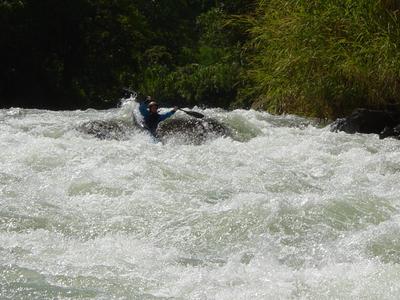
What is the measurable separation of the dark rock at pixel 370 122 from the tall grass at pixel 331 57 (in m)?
0.52

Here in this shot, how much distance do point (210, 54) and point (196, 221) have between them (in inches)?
578

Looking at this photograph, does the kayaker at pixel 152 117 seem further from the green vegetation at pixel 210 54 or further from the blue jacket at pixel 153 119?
the green vegetation at pixel 210 54

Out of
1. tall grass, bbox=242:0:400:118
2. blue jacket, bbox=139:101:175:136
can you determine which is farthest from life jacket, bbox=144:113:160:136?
tall grass, bbox=242:0:400:118

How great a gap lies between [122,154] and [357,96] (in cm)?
486

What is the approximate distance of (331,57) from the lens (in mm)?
11508

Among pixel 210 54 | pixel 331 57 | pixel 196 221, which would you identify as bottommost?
pixel 210 54

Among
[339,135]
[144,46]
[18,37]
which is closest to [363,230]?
[339,135]

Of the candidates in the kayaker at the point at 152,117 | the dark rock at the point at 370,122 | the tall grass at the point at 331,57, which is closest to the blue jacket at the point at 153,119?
the kayaker at the point at 152,117

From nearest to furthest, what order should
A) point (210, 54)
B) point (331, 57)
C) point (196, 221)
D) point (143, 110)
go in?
point (196, 221) → point (143, 110) → point (331, 57) → point (210, 54)

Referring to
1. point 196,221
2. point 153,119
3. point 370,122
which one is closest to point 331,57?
point 370,122

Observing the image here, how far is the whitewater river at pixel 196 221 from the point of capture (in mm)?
4406

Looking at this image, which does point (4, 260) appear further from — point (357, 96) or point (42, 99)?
point (42, 99)

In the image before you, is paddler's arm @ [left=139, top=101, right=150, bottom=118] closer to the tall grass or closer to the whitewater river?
the whitewater river

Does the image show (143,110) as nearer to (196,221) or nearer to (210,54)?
(196,221)
